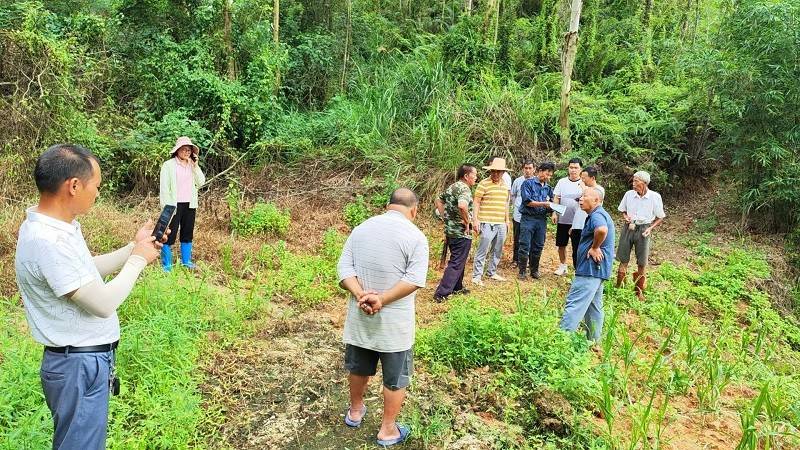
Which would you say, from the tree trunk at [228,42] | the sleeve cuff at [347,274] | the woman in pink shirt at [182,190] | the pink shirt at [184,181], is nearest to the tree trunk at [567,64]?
the tree trunk at [228,42]

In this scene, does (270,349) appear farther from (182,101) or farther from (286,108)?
(286,108)

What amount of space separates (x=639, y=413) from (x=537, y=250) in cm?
366

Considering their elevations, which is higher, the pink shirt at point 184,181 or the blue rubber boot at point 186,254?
the pink shirt at point 184,181

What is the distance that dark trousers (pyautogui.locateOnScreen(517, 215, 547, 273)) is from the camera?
675 cm

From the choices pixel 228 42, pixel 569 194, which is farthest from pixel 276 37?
pixel 569 194

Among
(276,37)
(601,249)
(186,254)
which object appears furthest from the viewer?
(276,37)

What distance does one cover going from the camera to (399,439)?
128 inches

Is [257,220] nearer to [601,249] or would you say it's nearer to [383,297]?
[601,249]

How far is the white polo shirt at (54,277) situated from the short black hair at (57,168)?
13 cm

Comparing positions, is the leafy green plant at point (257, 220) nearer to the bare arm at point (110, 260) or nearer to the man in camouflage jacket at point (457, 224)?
the man in camouflage jacket at point (457, 224)

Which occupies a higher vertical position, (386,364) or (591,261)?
(591,261)

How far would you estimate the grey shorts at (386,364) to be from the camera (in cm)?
307

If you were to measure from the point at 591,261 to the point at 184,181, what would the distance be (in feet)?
14.8

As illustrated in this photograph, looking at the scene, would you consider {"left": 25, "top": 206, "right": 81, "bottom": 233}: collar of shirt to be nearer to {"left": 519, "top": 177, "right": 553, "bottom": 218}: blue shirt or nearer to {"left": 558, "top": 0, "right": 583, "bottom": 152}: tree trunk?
{"left": 519, "top": 177, "right": 553, "bottom": 218}: blue shirt
